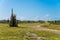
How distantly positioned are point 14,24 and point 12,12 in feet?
14.9

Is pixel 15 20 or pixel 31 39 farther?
pixel 15 20

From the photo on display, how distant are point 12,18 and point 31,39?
47.4 meters

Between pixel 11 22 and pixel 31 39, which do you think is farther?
pixel 11 22

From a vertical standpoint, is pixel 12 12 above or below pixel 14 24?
above

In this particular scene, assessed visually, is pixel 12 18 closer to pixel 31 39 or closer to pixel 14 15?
pixel 14 15

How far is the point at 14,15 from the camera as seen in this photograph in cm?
6969

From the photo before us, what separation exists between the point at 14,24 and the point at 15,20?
1570 millimetres

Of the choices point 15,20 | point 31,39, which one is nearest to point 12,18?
point 15,20

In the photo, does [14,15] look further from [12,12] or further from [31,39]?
[31,39]

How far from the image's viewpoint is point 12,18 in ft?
230

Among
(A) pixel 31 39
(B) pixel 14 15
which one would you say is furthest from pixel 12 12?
(A) pixel 31 39

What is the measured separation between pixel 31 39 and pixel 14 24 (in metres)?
46.6

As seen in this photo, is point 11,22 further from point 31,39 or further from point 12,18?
point 31,39

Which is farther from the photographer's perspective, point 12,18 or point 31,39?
point 12,18
